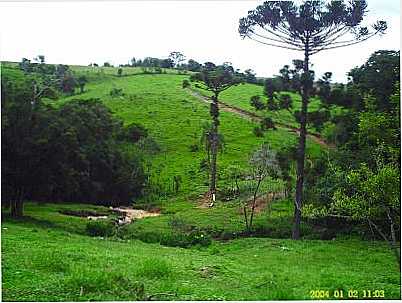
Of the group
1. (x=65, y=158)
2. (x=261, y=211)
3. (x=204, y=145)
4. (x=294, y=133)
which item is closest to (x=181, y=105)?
(x=204, y=145)

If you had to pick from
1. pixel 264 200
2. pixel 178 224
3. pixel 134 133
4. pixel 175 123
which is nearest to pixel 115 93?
pixel 175 123

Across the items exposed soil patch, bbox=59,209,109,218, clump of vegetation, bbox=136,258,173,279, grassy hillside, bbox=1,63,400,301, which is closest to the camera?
grassy hillside, bbox=1,63,400,301

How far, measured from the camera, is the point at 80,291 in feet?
25.2

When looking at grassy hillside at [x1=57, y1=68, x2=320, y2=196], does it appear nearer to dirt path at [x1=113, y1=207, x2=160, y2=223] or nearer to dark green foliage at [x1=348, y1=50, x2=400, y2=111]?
dirt path at [x1=113, y1=207, x2=160, y2=223]

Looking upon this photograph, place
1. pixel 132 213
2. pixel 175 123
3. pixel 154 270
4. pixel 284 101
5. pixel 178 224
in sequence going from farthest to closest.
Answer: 1. pixel 175 123
2. pixel 132 213
3. pixel 178 224
4. pixel 284 101
5. pixel 154 270

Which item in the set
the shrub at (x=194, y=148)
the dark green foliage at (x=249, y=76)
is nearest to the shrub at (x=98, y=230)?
the dark green foliage at (x=249, y=76)

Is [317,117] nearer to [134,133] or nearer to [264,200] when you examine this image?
[264,200]

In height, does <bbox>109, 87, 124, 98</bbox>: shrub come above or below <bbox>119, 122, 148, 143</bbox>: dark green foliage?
above

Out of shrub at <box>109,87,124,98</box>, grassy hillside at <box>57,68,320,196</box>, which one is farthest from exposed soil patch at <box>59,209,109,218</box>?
shrub at <box>109,87,124,98</box>

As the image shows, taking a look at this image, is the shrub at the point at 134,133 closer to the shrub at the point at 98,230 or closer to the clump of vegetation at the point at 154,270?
the shrub at the point at 98,230

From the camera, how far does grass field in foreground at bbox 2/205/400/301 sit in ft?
25.7

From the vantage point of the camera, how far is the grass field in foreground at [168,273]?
7828 millimetres

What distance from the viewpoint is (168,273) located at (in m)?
8.76

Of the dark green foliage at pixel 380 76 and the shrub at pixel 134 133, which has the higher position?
the dark green foliage at pixel 380 76
